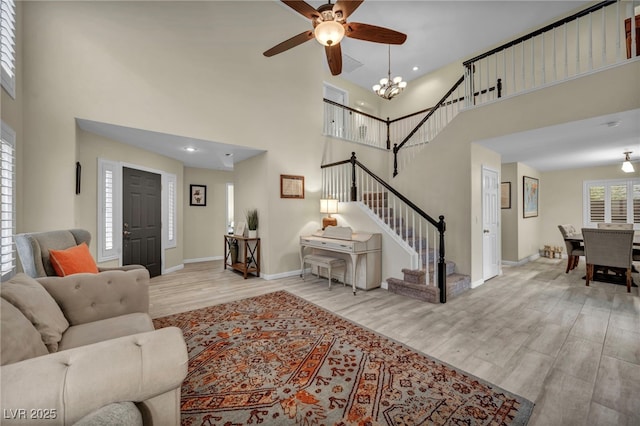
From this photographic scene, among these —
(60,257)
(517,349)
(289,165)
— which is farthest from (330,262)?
(60,257)

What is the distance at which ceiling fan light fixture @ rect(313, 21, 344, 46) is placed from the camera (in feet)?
8.38

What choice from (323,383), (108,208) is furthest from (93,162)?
(323,383)

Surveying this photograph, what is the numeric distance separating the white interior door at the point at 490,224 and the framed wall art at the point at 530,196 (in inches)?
78.3

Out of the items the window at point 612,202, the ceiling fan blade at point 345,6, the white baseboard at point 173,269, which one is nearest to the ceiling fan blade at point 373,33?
the ceiling fan blade at point 345,6

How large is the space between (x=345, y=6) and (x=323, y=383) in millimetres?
3316

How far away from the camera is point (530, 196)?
6750mm

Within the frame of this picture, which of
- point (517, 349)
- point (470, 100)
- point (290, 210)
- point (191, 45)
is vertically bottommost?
point (517, 349)

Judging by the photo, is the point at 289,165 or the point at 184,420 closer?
the point at 184,420

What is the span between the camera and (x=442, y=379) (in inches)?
78.3

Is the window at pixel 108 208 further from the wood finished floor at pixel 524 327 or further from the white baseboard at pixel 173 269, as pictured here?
the white baseboard at pixel 173 269

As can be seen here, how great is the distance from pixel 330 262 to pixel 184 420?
9.55ft

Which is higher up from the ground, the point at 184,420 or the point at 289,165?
the point at 289,165

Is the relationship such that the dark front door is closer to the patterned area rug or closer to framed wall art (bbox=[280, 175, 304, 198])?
framed wall art (bbox=[280, 175, 304, 198])

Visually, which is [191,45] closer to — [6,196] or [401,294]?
[6,196]
